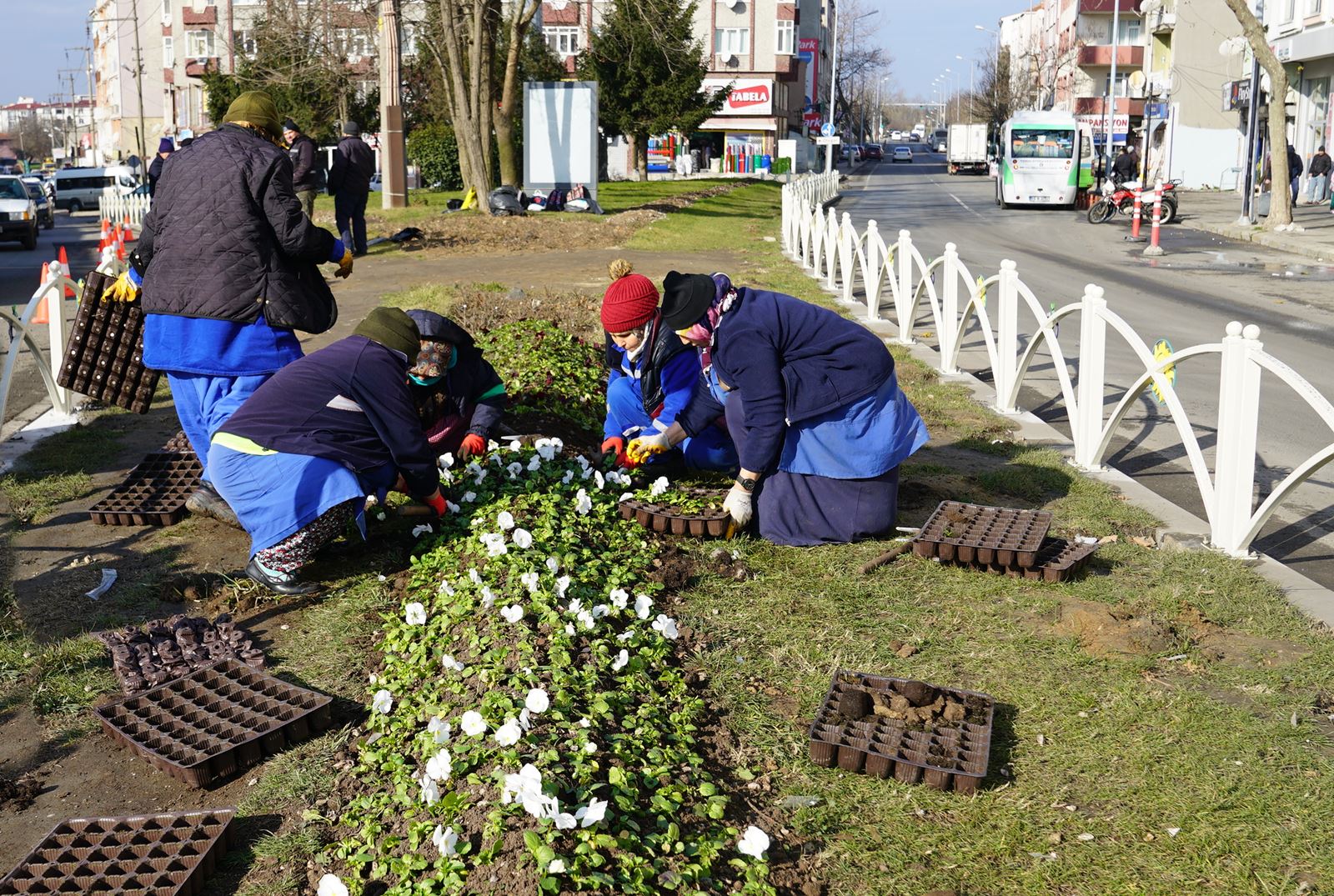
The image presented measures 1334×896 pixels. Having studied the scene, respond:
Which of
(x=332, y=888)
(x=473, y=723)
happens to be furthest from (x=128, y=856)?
(x=473, y=723)

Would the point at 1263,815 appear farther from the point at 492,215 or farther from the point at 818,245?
the point at 492,215

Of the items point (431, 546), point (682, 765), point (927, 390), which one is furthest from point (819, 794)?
point (927, 390)

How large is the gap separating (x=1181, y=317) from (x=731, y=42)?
62.1 meters

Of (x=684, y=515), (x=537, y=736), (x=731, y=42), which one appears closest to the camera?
(x=537, y=736)

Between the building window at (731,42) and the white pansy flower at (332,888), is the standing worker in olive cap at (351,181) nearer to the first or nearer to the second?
the white pansy flower at (332,888)

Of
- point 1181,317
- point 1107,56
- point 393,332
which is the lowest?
point 1181,317

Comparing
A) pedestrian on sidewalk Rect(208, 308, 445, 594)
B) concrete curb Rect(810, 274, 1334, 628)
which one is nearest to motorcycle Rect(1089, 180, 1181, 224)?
concrete curb Rect(810, 274, 1334, 628)

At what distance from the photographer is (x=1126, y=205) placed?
32.2 metres

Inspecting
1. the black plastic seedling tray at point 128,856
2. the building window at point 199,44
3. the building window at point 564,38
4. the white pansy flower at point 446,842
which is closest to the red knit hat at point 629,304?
the black plastic seedling tray at point 128,856

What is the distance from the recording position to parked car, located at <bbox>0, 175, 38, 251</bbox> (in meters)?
28.3

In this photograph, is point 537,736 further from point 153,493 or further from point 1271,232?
point 1271,232

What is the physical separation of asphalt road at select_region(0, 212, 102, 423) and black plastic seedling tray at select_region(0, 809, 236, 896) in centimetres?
544

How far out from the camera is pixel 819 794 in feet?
11.7

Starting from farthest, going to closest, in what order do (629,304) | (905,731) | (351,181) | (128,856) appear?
(351,181)
(629,304)
(905,731)
(128,856)
